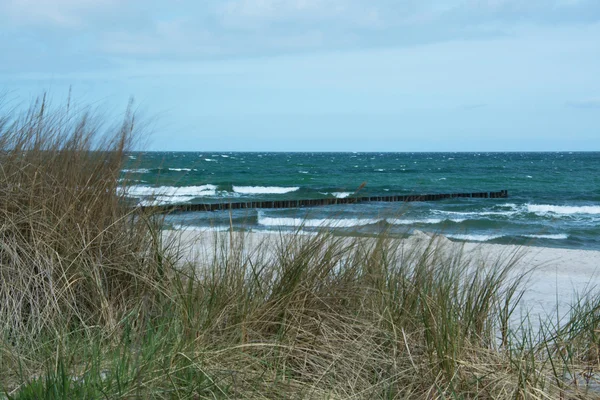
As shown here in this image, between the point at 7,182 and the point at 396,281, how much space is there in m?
2.07

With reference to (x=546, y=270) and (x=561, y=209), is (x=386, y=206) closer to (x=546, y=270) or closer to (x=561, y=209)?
(x=546, y=270)

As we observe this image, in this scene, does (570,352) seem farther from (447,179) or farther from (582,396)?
(447,179)

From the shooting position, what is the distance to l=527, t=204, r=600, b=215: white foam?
1925 centimetres

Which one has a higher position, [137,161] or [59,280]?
[137,161]

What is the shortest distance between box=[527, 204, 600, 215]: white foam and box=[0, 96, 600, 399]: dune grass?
17356 millimetres

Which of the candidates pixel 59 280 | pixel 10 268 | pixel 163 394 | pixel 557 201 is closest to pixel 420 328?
pixel 163 394

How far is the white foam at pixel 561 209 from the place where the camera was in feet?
63.2

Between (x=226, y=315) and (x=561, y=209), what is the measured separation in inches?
764

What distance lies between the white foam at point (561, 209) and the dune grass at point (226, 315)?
683 inches

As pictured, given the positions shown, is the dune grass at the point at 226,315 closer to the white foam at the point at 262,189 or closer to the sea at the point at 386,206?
the sea at the point at 386,206

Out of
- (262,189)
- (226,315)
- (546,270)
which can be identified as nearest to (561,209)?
(262,189)

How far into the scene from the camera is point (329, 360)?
2.56 meters

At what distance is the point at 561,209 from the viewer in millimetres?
19891

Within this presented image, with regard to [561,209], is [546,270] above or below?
above
